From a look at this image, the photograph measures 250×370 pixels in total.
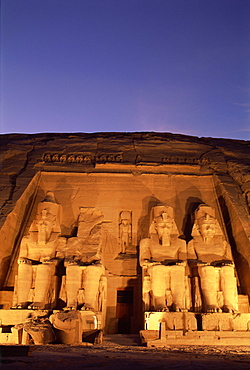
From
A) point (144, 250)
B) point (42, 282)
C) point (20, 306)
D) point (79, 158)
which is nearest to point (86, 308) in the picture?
point (42, 282)

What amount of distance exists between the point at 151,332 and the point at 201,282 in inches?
105

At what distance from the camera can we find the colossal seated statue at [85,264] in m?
10.7

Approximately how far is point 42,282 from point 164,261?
344 cm

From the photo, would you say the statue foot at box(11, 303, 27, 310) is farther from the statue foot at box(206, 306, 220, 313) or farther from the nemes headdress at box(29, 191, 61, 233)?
the statue foot at box(206, 306, 220, 313)

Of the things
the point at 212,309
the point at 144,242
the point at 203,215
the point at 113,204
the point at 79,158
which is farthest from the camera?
the point at 79,158

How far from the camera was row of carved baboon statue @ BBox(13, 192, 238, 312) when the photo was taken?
35.4ft

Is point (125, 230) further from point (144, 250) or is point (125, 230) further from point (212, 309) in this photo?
point (212, 309)

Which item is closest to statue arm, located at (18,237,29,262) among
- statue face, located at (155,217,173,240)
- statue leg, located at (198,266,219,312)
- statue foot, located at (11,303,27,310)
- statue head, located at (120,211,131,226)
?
statue foot, located at (11,303,27,310)

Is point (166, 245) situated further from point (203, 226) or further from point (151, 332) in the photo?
point (151, 332)

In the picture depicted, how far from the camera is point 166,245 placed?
38.5 ft

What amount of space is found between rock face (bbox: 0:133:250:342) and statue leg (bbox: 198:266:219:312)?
0.14 m

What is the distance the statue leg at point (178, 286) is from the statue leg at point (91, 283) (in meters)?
1.99

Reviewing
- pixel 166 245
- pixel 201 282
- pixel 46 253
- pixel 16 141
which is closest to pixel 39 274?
pixel 46 253

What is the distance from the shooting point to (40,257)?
460 inches
